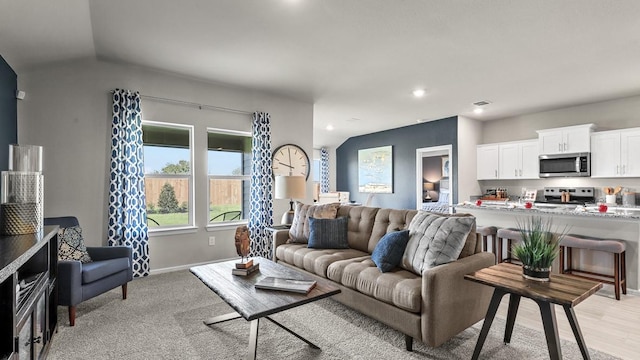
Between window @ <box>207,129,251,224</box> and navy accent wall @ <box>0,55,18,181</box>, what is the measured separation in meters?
2.01

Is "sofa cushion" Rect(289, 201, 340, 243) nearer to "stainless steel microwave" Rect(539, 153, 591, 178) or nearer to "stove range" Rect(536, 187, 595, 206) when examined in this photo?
"stainless steel microwave" Rect(539, 153, 591, 178)

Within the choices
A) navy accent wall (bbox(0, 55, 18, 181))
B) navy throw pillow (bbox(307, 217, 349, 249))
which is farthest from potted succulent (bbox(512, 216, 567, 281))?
navy accent wall (bbox(0, 55, 18, 181))

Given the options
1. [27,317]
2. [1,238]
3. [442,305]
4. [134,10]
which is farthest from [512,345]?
[134,10]

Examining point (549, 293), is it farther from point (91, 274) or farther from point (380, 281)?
point (91, 274)

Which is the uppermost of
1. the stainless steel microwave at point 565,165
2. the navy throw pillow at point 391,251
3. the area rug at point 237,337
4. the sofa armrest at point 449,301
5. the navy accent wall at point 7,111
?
the navy accent wall at point 7,111

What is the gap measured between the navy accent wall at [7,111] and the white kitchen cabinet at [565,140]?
7.53 m

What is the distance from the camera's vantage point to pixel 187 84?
427cm

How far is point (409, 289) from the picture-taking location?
2.16 m

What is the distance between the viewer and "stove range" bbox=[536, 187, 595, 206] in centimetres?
565

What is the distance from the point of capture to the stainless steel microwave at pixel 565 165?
5.38 metres

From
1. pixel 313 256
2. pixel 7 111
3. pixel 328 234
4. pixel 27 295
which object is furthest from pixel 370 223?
pixel 7 111

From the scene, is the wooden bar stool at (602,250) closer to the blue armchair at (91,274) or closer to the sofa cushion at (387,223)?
the sofa cushion at (387,223)

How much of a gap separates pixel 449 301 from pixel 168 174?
3727 mm

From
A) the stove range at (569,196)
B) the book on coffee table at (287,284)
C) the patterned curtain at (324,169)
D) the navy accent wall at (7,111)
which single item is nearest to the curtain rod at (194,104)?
the navy accent wall at (7,111)
